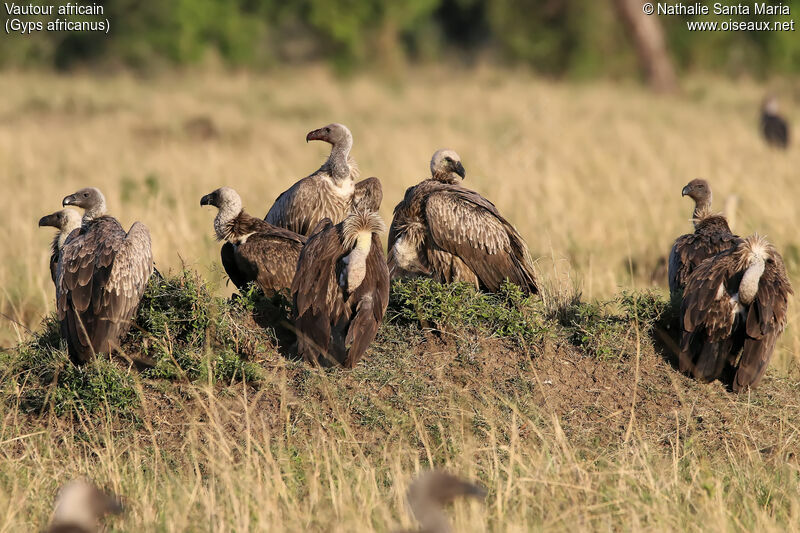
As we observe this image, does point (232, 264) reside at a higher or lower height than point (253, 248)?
lower

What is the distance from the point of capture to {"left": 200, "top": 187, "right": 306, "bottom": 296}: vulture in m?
6.86

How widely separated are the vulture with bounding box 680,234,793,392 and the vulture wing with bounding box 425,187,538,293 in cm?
145

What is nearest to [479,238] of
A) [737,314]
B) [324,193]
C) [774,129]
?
[324,193]

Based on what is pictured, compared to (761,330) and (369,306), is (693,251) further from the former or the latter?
(369,306)

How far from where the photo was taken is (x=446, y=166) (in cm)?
767

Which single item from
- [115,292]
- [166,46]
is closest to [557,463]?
[115,292]

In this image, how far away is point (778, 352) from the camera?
721 cm

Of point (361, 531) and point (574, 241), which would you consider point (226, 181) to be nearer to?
point (574, 241)

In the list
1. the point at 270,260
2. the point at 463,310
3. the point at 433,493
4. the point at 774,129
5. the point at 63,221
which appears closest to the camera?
the point at 433,493

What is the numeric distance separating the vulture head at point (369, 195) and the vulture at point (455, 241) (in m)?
0.18

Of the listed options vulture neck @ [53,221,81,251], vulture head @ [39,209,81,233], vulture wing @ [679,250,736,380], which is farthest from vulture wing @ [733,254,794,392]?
vulture head @ [39,209,81,233]

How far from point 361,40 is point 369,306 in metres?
25.6

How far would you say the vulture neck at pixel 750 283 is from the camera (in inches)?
231

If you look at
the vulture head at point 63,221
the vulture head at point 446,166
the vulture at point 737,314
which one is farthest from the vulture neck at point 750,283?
the vulture head at point 63,221
